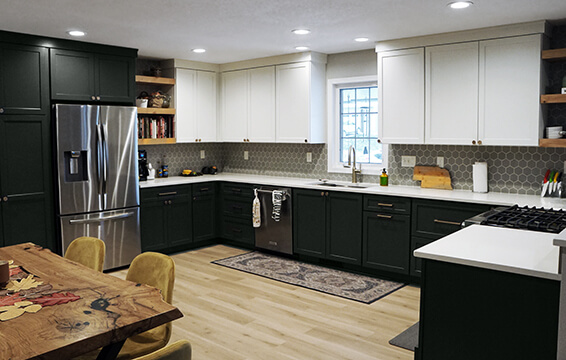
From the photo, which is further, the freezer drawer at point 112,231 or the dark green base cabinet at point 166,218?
the dark green base cabinet at point 166,218

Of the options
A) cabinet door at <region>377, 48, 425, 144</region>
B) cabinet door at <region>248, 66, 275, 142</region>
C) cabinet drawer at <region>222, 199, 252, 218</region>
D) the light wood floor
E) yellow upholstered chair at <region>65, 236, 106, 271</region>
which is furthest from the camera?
cabinet door at <region>248, 66, 275, 142</region>

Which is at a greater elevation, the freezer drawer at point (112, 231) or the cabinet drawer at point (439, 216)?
the cabinet drawer at point (439, 216)

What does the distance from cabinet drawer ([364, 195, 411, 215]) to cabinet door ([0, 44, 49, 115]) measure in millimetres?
3279

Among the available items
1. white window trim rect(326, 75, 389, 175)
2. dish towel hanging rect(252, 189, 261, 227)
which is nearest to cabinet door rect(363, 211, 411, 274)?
white window trim rect(326, 75, 389, 175)

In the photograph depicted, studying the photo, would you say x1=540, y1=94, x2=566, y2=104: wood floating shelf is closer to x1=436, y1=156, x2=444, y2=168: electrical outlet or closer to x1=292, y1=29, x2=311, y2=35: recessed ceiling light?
x1=436, y1=156, x2=444, y2=168: electrical outlet

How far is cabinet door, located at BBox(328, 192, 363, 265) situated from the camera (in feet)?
17.1

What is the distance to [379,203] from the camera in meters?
5.03

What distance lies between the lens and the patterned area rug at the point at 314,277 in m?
4.70

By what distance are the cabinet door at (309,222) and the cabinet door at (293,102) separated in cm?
79

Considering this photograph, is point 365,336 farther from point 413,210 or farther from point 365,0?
point 365,0

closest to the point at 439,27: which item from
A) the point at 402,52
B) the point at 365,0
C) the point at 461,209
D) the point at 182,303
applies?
the point at 402,52

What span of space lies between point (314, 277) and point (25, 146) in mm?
3068

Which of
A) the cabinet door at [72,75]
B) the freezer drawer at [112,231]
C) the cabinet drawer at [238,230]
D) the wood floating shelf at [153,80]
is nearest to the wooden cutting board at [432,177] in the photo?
the cabinet drawer at [238,230]

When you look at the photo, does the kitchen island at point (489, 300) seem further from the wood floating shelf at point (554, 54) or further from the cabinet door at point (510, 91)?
the wood floating shelf at point (554, 54)
